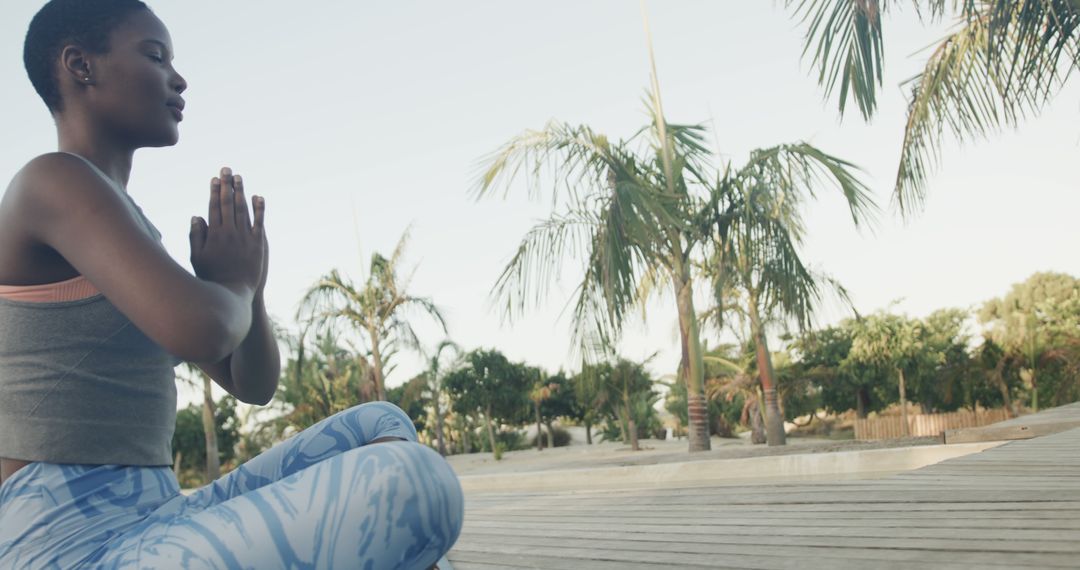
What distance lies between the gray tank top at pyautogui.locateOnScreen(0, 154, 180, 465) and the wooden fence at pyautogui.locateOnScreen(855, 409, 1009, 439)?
31094 millimetres

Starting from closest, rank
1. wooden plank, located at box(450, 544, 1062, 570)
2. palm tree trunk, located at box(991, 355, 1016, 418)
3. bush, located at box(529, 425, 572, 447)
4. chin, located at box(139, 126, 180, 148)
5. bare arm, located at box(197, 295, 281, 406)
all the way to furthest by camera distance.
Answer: chin, located at box(139, 126, 180, 148), bare arm, located at box(197, 295, 281, 406), wooden plank, located at box(450, 544, 1062, 570), palm tree trunk, located at box(991, 355, 1016, 418), bush, located at box(529, 425, 572, 447)

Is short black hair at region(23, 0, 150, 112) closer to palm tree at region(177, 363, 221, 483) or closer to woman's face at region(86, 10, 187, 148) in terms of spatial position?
woman's face at region(86, 10, 187, 148)

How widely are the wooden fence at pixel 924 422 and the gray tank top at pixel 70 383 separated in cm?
3109

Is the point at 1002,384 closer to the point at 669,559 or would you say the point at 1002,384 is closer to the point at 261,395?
the point at 669,559

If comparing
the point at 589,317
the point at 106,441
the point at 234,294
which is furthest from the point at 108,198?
the point at 589,317

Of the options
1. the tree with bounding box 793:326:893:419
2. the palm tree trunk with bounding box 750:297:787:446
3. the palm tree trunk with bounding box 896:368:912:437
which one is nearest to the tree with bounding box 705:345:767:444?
the tree with bounding box 793:326:893:419

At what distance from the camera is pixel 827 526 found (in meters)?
2.66

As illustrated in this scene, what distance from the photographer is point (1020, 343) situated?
93.1 ft

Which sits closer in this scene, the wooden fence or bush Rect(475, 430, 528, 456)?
the wooden fence

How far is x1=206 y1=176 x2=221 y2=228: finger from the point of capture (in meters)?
1.15

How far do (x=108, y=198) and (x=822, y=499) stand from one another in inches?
117

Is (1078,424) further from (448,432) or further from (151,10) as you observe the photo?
(448,432)

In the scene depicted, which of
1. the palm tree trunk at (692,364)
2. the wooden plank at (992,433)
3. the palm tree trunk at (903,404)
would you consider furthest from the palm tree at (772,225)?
the palm tree trunk at (903,404)

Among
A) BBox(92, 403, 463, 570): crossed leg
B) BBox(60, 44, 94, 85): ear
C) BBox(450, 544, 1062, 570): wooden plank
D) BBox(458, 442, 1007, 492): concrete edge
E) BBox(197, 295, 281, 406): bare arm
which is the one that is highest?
BBox(60, 44, 94, 85): ear
